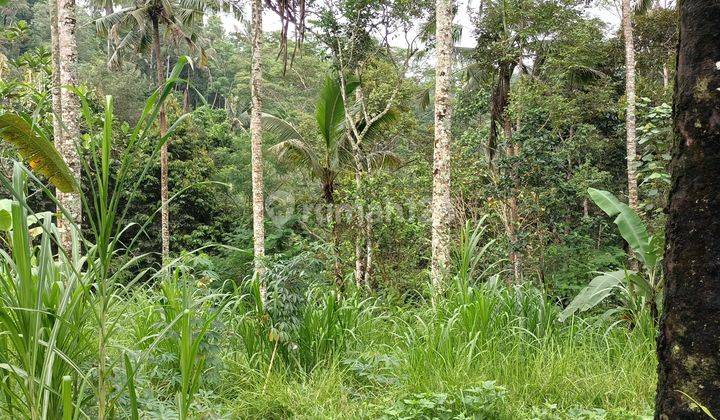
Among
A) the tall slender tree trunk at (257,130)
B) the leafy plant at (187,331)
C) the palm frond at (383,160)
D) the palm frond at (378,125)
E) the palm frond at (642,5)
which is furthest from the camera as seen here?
the palm frond at (642,5)

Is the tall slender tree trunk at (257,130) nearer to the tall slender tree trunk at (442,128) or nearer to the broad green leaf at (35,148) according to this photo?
the tall slender tree trunk at (442,128)

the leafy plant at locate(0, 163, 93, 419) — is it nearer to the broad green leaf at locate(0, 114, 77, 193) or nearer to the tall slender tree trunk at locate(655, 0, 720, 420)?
the broad green leaf at locate(0, 114, 77, 193)

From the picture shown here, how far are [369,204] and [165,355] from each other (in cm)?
596

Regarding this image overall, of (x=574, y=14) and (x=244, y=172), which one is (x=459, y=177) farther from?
(x=244, y=172)

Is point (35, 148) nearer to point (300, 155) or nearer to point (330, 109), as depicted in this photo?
point (330, 109)

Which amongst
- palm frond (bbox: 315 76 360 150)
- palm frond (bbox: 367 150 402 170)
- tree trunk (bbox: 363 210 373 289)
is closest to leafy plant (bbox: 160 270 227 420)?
tree trunk (bbox: 363 210 373 289)

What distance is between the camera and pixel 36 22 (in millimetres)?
29016

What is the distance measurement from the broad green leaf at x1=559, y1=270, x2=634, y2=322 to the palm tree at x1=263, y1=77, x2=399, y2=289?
5.23 metres

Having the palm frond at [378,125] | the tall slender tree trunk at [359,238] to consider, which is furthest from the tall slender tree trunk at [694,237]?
the palm frond at [378,125]

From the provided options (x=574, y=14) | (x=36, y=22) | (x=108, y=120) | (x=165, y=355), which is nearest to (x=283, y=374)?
(x=165, y=355)

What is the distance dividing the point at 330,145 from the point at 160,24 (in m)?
6.80

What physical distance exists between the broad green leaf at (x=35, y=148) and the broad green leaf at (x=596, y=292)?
12.7 ft

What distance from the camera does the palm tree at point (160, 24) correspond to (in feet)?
41.8

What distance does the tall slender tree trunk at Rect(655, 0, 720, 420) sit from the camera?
1.71m
